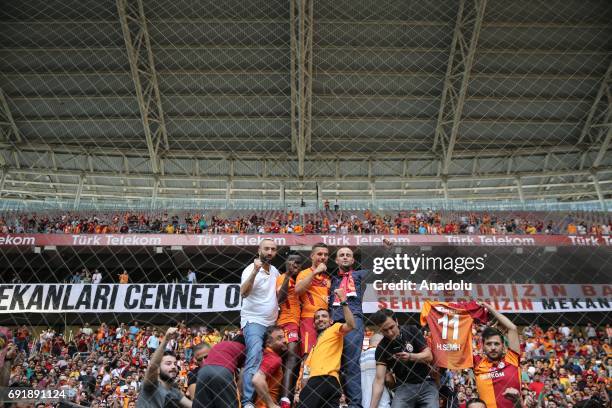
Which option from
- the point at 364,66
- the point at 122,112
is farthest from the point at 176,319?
the point at 364,66

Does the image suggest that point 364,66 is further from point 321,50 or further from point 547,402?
point 547,402

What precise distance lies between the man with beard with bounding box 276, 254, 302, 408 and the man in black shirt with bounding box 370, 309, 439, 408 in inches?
27.8

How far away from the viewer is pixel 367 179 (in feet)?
77.5

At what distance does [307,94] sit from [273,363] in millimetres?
15960

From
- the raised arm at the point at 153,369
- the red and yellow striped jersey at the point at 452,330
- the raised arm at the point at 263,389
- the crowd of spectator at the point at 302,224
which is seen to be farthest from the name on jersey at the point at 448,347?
the crowd of spectator at the point at 302,224

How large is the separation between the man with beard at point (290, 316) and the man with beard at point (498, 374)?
1605 millimetres


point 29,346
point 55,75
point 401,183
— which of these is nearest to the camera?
point 29,346

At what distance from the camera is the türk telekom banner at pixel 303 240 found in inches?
666

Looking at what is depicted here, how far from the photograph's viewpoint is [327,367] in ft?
13.1

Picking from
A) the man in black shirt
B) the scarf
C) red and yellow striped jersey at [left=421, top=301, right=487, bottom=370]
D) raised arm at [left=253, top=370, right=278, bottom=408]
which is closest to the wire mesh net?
red and yellow striped jersey at [left=421, top=301, right=487, bottom=370]

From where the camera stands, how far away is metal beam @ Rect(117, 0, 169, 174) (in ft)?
56.5

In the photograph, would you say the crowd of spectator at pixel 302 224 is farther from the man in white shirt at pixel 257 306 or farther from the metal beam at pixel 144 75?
the man in white shirt at pixel 257 306

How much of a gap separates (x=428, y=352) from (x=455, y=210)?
16.5 metres

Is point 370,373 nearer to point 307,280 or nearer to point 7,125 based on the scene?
point 307,280
